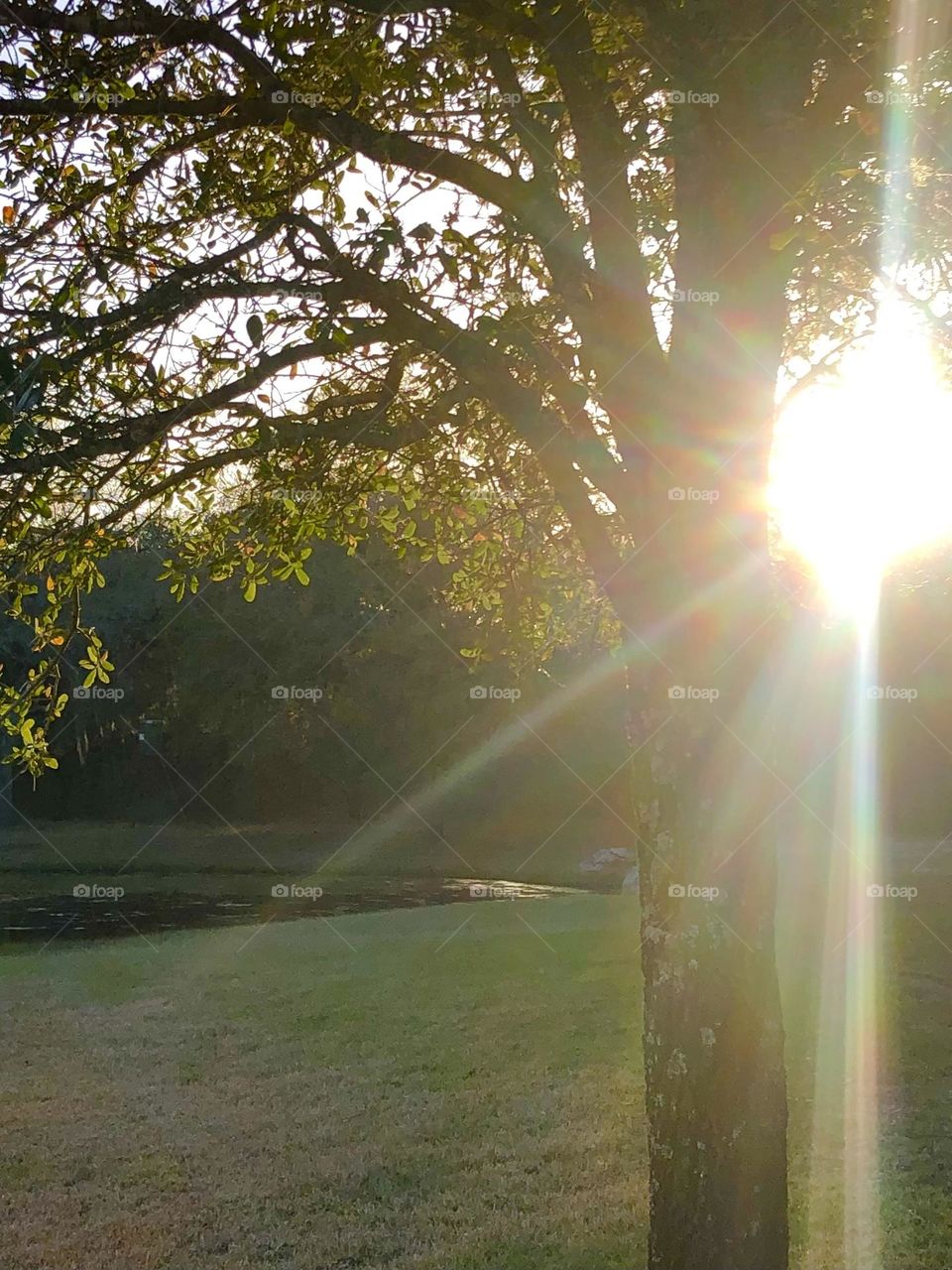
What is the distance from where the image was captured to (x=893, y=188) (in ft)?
15.1

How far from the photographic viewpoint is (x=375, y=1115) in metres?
7.56

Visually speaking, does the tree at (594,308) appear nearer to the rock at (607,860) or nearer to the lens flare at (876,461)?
the lens flare at (876,461)

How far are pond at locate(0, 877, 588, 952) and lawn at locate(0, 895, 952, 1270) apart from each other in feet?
17.4

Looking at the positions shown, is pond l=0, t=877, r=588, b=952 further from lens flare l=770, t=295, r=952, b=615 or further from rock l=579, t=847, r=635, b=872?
lens flare l=770, t=295, r=952, b=615

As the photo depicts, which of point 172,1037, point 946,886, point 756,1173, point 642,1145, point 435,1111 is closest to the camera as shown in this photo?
point 756,1173

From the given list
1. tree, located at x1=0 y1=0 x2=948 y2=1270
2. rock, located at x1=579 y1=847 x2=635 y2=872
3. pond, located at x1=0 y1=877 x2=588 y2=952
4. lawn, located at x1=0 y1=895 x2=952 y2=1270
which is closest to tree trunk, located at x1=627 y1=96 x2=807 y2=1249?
tree, located at x1=0 y1=0 x2=948 y2=1270

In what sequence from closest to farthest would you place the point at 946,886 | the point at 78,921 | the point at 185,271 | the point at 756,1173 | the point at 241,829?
the point at 756,1173, the point at 185,271, the point at 946,886, the point at 78,921, the point at 241,829

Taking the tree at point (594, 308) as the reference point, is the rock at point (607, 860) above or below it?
below

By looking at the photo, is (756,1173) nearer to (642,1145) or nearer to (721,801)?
(721,801)

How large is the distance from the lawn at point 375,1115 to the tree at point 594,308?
2.07 m

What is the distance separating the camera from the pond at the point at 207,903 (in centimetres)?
1845

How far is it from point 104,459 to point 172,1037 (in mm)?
6171

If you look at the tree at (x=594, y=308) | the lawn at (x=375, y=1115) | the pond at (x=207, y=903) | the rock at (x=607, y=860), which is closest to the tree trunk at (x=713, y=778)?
the tree at (x=594, y=308)

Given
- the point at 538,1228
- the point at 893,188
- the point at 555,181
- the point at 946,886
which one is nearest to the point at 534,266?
the point at 555,181
